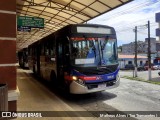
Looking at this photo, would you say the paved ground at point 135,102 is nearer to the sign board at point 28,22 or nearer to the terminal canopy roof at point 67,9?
the terminal canopy roof at point 67,9

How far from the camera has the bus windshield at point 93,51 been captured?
969 centimetres

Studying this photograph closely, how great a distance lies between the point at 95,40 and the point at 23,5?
10.0 m

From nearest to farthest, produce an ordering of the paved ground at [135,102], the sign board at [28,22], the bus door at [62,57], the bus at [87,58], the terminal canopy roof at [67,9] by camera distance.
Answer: the paved ground at [135,102], the bus at [87,58], the bus door at [62,57], the terminal canopy roof at [67,9], the sign board at [28,22]

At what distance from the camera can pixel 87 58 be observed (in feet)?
32.2

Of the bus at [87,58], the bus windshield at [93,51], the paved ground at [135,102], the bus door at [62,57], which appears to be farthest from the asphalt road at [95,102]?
the bus windshield at [93,51]

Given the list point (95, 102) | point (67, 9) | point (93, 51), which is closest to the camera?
point (95, 102)

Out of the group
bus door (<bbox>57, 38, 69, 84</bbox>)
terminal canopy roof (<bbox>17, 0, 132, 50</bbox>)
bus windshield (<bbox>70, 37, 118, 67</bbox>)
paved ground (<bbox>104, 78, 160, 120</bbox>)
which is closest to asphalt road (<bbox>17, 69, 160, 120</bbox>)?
paved ground (<bbox>104, 78, 160, 120</bbox>)

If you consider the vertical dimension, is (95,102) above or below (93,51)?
below

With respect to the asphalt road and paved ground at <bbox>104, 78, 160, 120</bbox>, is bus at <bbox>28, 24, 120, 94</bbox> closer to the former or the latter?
the asphalt road

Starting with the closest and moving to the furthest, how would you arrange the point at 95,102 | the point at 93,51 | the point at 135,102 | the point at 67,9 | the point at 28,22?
the point at 135,102 < the point at 95,102 < the point at 93,51 < the point at 67,9 < the point at 28,22

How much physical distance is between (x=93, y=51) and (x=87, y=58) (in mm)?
417

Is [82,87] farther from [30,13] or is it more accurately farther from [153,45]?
[153,45]

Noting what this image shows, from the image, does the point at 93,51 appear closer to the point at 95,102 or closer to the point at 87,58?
the point at 87,58

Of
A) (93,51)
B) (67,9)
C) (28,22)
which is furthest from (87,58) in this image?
(28,22)
